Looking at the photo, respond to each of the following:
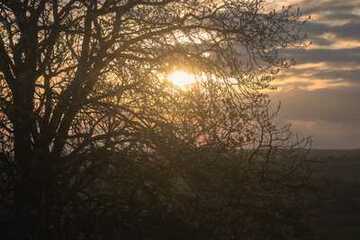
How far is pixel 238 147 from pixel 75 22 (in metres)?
4.27

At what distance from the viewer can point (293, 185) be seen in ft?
45.5

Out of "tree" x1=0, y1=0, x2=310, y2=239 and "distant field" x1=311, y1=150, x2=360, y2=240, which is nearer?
"tree" x1=0, y1=0, x2=310, y2=239

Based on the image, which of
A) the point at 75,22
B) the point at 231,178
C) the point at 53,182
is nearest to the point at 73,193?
the point at 53,182

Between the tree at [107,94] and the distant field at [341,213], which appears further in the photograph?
the distant field at [341,213]

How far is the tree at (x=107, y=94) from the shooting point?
1268 centimetres

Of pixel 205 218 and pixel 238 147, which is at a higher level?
pixel 238 147

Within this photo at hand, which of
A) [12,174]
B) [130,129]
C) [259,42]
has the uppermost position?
[259,42]

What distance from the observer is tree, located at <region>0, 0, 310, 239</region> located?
12.7 metres

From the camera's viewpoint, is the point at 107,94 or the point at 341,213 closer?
the point at 107,94

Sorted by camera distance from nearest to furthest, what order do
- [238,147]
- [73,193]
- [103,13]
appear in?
[73,193], [238,147], [103,13]

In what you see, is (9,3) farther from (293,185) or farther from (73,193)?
(293,185)

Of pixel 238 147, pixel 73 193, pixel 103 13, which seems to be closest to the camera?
pixel 73 193

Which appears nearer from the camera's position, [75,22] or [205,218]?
[205,218]

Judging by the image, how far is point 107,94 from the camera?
45.1 ft
